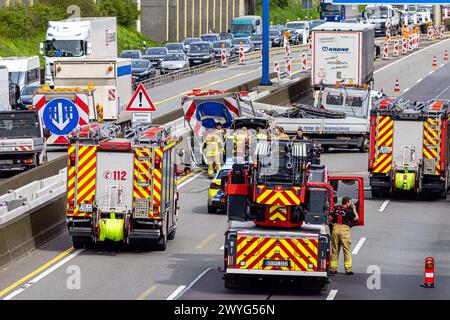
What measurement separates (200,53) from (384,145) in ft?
159

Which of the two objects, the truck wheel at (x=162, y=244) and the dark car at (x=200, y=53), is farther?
the dark car at (x=200, y=53)

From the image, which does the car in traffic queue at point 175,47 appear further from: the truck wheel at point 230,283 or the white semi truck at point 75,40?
the truck wheel at point 230,283

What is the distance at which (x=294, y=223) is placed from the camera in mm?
22953

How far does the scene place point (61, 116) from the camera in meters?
43.6

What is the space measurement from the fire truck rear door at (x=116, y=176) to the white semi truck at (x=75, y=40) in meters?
37.6

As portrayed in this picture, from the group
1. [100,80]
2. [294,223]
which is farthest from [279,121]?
[294,223]

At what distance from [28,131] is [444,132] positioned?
1221cm

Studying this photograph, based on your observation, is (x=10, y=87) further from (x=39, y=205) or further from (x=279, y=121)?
(x=39, y=205)

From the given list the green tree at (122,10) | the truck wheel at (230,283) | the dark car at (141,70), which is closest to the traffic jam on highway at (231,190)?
the truck wheel at (230,283)

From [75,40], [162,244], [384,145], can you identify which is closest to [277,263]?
[162,244]

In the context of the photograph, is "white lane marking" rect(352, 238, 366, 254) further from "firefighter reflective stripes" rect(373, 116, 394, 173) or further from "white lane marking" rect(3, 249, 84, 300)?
"firefighter reflective stripes" rect(373, 116, 394, 173)

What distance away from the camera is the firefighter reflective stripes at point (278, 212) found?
22.9 m

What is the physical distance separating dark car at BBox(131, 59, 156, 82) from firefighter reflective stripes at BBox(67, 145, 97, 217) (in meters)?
42.6

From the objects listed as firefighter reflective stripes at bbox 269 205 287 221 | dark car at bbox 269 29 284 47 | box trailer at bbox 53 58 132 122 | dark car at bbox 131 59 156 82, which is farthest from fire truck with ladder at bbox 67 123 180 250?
dark car at bbox 269 29 284 47
